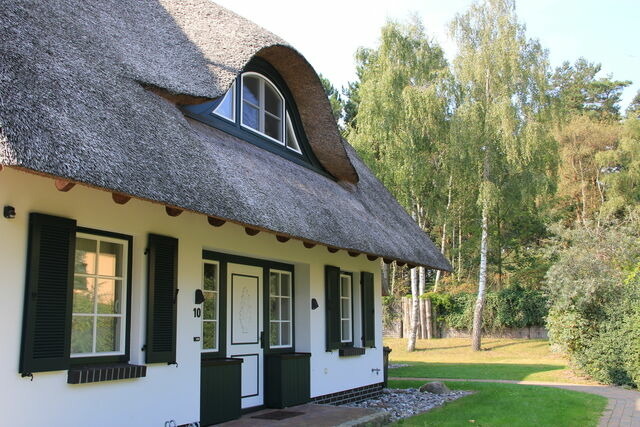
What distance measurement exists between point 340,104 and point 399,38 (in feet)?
39.6

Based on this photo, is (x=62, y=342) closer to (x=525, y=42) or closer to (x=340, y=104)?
(x=525, y=42)

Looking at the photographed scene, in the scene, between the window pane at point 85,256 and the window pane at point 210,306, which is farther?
the window pane at point 210,306

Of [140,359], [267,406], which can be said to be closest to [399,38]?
[267,406]

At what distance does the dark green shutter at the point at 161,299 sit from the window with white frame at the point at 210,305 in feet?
3.40

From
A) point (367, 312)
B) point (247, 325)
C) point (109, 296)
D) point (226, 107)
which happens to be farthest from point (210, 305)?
point (367, 312)

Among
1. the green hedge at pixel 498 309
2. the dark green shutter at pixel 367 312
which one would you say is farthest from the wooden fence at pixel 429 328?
Answer: the dark green shutter at pixel 367 312

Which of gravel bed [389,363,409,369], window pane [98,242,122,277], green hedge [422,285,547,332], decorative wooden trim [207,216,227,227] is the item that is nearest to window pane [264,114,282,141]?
decorative wooden trim [207,216,227,227]

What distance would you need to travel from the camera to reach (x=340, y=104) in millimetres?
33031

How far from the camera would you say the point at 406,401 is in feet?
33.7

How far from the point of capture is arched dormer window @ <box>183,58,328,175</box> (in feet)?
26.3

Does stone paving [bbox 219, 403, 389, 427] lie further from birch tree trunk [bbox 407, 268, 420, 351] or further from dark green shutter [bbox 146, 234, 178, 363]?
birch tree trunk [bbox 407, 268, 420, 351]

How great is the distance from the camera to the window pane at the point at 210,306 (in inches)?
289

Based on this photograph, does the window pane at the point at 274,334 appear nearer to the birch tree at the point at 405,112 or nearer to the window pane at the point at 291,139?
the window pane at the point at 291,139

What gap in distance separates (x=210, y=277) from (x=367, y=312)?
4344mm
